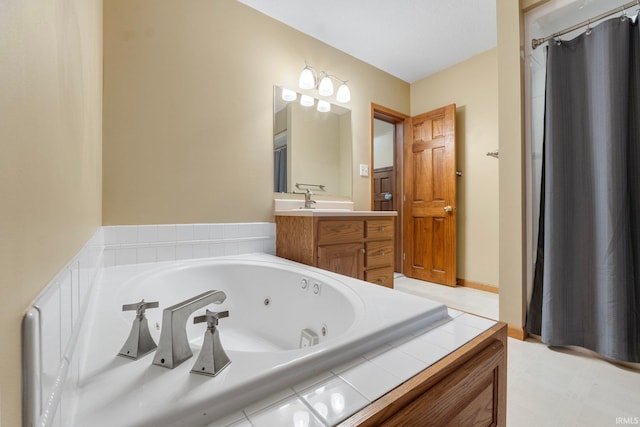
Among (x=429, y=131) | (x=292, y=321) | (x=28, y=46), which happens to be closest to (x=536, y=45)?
(x=429, y=131)

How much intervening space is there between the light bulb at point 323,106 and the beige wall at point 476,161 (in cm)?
147

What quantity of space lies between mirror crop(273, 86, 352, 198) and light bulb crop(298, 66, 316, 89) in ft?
0.31

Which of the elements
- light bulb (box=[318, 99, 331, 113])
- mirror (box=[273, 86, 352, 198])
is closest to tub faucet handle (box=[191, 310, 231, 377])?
mirror (box=[273, 86, 352, 198])

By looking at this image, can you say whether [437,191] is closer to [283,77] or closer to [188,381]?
[283,77]

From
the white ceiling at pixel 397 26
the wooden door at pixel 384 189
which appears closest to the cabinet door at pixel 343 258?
the wooden door at pixel 384 189

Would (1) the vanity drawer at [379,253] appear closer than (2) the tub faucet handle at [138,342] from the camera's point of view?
No

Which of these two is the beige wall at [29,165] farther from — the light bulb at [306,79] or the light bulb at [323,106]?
the light bulb at [323,106]

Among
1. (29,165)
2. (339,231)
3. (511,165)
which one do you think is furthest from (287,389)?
(511,165)

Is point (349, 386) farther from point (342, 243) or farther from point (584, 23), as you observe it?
point (584, 23)

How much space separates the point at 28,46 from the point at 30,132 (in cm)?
11

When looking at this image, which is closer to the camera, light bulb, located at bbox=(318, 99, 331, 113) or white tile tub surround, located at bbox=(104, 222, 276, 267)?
white tile tub surround, located at bbox=(104, 222, 276, 267)

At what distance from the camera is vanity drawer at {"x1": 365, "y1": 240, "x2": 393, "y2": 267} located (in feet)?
7.18

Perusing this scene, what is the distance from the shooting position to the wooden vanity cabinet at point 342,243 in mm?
1864

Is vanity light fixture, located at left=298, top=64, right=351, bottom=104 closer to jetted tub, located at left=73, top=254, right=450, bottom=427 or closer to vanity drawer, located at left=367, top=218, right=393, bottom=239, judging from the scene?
vanity drawer, located at left=367, top=218, right=393, bottom=239
